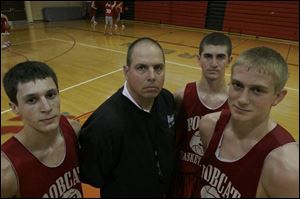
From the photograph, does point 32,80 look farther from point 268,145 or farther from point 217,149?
point 268,145

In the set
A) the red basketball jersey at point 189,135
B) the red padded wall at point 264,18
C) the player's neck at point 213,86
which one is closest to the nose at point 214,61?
the player's neck at point 213,86

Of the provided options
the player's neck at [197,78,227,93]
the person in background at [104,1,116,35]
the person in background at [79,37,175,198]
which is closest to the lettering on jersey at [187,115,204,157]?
the player's neck at [197,78,227,93]

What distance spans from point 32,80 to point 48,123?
25 centimetres

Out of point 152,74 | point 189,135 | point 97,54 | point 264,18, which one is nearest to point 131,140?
point 152,74

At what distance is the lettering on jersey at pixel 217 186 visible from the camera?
1370mm

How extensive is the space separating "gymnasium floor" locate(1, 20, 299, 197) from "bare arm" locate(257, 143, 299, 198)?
1.28 meters

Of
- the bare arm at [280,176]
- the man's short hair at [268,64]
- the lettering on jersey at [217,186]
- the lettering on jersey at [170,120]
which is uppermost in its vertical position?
the man's short hair at [268,64]

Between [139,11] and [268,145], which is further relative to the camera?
[139,11]

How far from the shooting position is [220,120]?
1.69m

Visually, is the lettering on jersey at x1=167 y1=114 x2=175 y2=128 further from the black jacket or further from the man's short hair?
the man's short hair

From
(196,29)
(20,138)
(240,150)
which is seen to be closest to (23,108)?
(20,138)

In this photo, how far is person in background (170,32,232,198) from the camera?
8.72 ft

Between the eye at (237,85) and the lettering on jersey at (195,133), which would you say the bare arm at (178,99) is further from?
the eye at (237,85)

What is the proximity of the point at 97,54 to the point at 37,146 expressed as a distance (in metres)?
8.06
